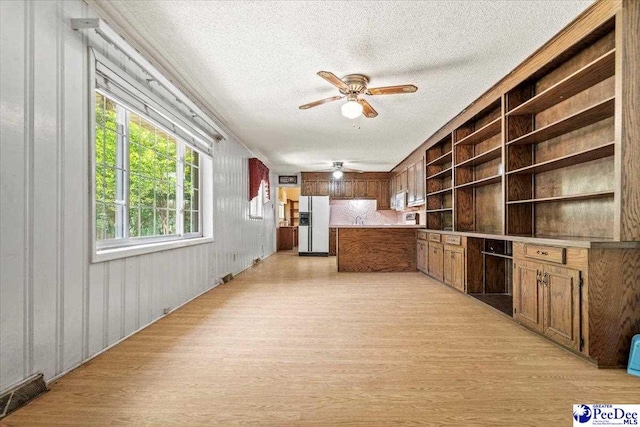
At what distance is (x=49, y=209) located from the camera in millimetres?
1796

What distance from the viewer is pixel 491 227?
4.16 metres

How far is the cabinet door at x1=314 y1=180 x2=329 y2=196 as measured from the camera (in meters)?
9.29

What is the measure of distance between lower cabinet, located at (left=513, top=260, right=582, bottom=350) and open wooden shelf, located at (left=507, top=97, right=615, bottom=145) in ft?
3.75

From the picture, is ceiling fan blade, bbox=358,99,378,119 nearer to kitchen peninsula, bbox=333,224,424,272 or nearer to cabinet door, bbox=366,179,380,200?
kitchen peninsula, bbox=333,224,424,272

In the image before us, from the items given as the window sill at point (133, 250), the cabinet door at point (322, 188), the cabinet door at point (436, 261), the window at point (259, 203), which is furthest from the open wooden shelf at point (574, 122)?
the cabinet door at point (322, 188)

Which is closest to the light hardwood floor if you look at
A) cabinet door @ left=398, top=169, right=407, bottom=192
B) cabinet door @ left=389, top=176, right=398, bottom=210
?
cabinet door @ left=398, top=169, right=407, bottom=192

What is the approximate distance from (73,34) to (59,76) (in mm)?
337

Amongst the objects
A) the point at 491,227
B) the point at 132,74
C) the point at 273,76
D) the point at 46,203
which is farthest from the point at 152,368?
the point at 491,227

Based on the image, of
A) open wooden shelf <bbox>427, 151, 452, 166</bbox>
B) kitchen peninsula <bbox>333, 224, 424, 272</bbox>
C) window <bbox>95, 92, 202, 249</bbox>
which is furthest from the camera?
kitchen peninsula <bbox>333, 224, 424, 272</bbox>

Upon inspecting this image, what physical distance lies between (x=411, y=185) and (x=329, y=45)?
4855 mm

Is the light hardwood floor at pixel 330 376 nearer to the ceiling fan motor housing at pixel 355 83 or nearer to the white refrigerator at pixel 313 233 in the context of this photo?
the ceiling fan motor housing at pixel 355 83

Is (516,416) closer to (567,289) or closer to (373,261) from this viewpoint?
(567,289)

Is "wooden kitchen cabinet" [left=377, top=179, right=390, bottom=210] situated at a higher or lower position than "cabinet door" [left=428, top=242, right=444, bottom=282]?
higher

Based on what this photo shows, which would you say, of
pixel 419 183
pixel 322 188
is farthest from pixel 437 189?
pixel 322 188
